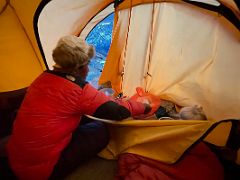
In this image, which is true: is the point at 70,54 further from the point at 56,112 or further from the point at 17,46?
the point at 17,46

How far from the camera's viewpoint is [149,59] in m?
2.04

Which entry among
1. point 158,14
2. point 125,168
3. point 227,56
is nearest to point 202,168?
point 125,168

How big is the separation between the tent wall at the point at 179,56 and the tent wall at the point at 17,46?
568 millimetres

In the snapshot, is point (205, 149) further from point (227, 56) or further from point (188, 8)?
point (188, 8)

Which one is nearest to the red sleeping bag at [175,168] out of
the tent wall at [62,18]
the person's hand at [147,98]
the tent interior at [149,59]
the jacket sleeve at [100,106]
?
the tent interior at [149,59]

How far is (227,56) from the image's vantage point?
5.08 feet

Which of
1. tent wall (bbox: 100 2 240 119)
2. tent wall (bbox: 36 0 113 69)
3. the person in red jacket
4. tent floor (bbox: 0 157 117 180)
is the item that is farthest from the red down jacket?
tent wall (bbox: 36 0 113 69)

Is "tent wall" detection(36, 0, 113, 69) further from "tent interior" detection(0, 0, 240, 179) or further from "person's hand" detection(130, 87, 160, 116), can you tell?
"person's hand" detection(130, 87, 160, 116)

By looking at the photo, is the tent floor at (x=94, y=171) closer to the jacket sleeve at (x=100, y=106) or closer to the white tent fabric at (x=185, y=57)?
the jacket sleeve at (x=100, y=106)

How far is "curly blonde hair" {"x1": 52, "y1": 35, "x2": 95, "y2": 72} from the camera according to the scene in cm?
127

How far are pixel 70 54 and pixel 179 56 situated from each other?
2.82 feet

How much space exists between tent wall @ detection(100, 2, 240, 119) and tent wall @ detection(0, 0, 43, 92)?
0.57 m

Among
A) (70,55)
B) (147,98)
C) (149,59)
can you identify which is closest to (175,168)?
(147,98)

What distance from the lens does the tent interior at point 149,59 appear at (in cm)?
142
